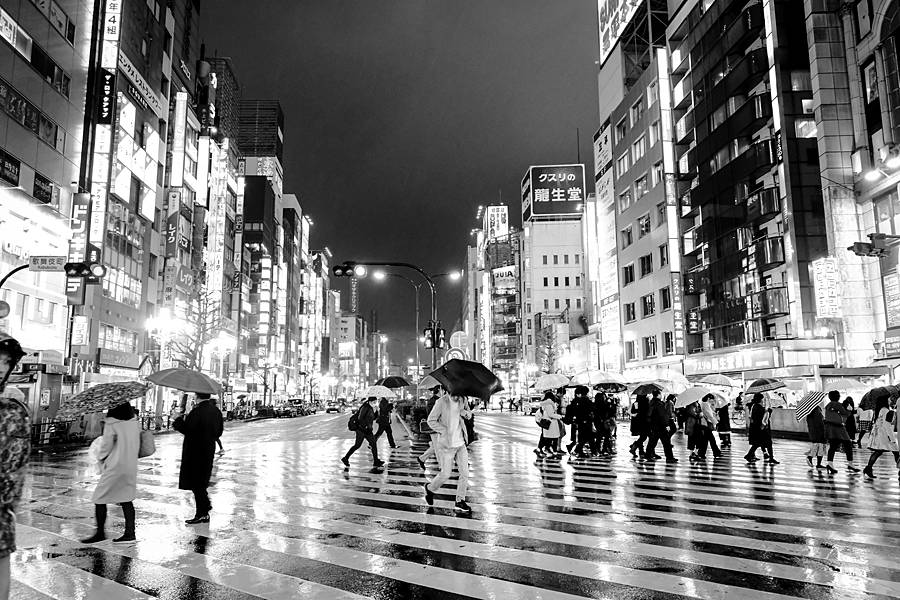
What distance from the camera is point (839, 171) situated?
30.0m

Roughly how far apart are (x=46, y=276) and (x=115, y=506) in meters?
28.1

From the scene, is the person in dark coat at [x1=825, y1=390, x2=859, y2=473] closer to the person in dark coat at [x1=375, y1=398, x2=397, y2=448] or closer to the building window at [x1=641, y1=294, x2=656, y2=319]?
the person in dark coat at [x1=375, y1=398, x2=397, y2=448]

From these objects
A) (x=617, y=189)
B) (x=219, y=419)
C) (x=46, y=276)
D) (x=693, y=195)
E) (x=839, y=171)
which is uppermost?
(x=617, y=189)

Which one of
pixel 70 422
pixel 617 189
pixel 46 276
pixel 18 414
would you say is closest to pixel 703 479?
pixel 18 414

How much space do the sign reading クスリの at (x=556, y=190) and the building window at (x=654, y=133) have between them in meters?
64.9

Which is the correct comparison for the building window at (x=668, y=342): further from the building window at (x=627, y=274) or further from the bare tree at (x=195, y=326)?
the bare tree at (x=195, y=326)

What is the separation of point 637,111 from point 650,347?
1945 cm

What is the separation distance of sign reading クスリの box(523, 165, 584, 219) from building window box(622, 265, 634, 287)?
197 ft

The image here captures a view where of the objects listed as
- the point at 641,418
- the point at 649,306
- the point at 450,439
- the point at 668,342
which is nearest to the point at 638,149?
the point at 649,306

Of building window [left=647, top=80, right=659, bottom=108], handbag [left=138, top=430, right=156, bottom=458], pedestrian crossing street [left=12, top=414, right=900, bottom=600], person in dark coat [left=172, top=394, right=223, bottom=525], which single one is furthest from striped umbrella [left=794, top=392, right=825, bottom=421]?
building window [left=647, top=80, right=659, bottom=108]

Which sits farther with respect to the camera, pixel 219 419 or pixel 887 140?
pixel 887 140

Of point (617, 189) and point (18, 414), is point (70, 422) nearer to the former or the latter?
point (18, 414)

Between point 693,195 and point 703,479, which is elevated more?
point 693,195

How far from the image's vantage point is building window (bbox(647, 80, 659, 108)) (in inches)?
1896
